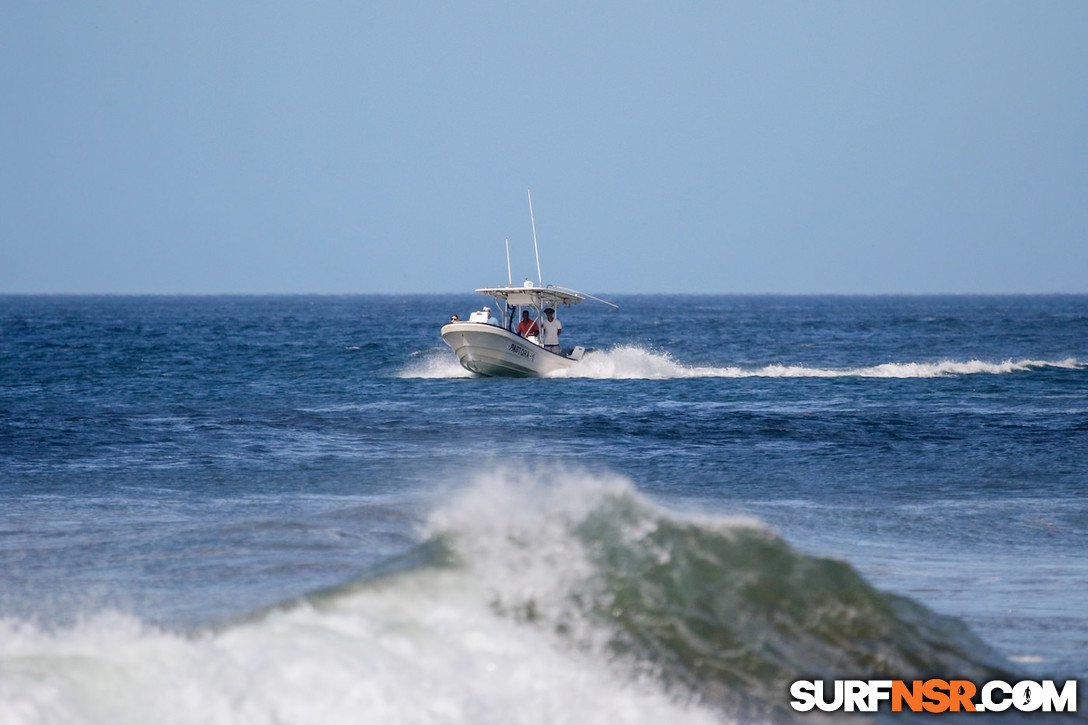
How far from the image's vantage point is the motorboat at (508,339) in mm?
26781

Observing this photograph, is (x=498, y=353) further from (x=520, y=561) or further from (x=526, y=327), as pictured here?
(x=520, y=561)

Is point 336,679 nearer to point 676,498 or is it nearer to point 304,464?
point 676,498

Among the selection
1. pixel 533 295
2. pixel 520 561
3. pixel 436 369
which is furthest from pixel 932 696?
pixel 436 369

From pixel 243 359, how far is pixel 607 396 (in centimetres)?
1760

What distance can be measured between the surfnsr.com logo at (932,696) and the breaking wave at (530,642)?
14 cm

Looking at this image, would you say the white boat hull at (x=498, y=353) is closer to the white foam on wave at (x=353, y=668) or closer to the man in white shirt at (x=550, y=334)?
the man in white shirt at (x=550, y=334)

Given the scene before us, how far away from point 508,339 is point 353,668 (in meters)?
21.5

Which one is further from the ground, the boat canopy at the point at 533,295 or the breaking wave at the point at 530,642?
the boat canopy at the point at 533,295

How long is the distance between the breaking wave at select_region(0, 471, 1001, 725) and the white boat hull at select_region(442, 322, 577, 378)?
1909 cm

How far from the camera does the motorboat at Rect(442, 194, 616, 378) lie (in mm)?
26781

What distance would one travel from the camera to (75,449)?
15.6 m

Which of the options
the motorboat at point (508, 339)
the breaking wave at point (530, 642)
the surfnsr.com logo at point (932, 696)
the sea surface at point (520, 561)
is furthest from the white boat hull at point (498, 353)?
the surfnsr.com logo at point (932, 696)

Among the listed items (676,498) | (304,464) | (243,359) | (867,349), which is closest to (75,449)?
(304,464)

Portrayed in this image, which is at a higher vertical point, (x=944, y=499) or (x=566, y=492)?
(x=566, y=492)
